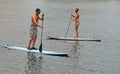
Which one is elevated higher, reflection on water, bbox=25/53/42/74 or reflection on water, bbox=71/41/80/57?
reflection on water, bbox=71/41/80/57

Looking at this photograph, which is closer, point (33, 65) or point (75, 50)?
point (33, 65)

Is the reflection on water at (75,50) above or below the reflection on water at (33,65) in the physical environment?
above

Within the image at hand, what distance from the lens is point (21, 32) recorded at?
3566cm

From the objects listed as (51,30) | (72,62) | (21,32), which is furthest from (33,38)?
(51,30)

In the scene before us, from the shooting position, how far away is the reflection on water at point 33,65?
20339 millimetres

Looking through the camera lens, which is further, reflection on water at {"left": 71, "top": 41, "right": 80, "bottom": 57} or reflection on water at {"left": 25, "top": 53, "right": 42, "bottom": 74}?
reflection on water at {"left": 71, "top": 41, "right": 80, "bottom": 57}

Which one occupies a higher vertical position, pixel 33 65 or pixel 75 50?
pixel 75 50

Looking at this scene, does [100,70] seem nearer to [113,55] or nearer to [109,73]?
[109,73]

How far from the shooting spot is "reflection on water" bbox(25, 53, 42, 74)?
20339 mm

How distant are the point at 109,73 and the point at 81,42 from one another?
10.3 m

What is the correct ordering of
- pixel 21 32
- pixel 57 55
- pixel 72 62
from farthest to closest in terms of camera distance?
1. pixel 21 32
2. pixel 57 55
3. pixel 72 62

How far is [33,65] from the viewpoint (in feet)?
70.9

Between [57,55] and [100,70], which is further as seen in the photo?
[57,55]

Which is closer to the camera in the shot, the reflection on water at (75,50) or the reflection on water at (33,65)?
the reflection on water at (33,65)
